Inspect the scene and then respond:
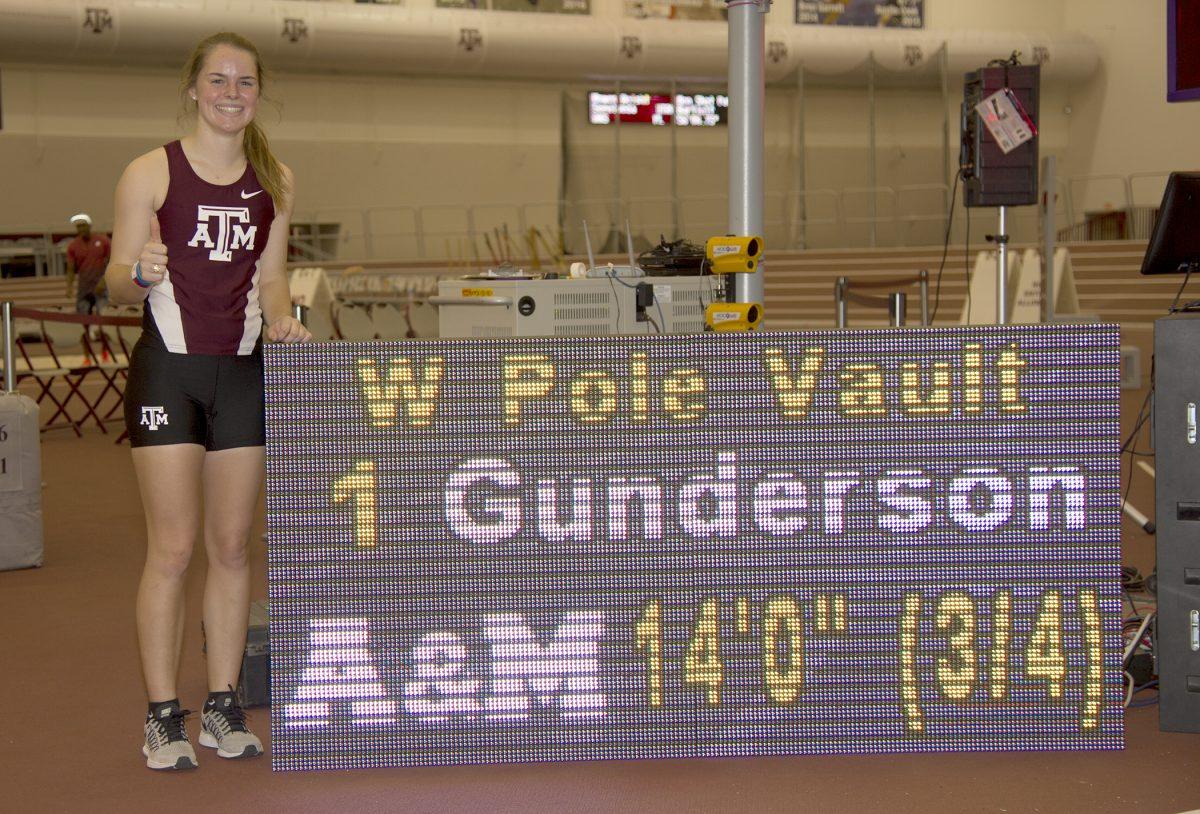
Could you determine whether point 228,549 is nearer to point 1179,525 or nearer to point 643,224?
point 1179,525

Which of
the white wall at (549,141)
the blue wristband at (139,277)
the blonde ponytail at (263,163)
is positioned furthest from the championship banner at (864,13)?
the blue wristband at (139,277)

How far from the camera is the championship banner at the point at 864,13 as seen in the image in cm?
2162

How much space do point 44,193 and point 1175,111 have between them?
54.5 ft

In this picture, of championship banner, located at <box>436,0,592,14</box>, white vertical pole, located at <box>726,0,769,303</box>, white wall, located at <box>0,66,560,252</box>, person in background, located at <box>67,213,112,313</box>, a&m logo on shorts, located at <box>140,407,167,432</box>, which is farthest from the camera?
championship banner, located at <box>436,0,592,14</box>

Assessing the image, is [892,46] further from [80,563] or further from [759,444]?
[759,444]

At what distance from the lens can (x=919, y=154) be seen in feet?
58.2

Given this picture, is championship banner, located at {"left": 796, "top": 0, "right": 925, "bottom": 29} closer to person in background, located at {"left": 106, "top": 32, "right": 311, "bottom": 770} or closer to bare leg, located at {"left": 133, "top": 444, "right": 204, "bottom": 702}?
person in background, located at {"left": 106, "top": 32, "right": 311, "bottom": 770}

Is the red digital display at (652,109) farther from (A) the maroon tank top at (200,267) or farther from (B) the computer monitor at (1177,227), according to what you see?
(A) the maroon tank top at (200,267)

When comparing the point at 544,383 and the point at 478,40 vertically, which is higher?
the point at 478,40

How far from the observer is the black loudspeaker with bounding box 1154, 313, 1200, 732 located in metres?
3.15

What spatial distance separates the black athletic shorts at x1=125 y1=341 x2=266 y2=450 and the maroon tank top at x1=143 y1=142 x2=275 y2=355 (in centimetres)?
3

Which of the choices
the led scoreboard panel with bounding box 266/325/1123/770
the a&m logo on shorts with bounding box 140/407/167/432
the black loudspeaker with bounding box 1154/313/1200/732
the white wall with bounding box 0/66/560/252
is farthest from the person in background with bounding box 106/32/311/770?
the white wall with bounding box 0/66/560/252

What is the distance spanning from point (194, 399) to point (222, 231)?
15.2 inches

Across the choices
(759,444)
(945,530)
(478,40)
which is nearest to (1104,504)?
(945,530)
